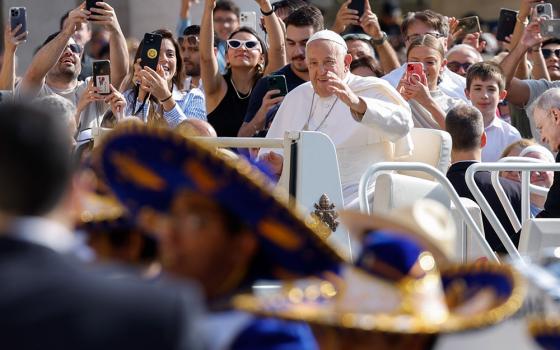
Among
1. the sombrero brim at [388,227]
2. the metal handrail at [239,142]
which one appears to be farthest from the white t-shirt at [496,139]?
the sombrero brim at [388,227]

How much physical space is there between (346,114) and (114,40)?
5.83ft

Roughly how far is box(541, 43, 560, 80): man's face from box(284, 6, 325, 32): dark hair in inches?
97.7

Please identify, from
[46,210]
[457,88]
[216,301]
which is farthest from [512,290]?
[457,88]

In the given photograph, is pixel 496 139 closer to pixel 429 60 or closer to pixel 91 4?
pixel 429 60

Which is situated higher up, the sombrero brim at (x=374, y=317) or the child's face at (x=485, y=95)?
the sombrero brim at (x=374, y=317)

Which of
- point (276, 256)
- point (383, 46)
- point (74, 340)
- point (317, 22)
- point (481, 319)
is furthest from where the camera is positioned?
point (383, 46)

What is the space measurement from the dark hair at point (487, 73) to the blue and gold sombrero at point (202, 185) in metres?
5.55

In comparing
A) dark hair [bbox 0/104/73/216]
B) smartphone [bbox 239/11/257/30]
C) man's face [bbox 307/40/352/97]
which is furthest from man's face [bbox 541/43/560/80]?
dark hair [bbox 0/104/73/216]

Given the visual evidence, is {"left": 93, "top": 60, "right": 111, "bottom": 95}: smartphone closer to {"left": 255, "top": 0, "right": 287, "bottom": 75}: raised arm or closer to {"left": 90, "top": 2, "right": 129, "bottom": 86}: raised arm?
{"left": 90, "top": 2, "right": 129, "bottom": 86}: raised arm

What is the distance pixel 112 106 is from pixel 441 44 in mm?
2215

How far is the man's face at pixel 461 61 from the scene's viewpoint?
927cm

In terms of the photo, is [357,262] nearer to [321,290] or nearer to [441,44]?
[321,290]

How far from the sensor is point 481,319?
2.46 metres

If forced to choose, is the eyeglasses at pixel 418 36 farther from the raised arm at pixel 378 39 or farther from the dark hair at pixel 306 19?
the dark hair at pixel 306 19
